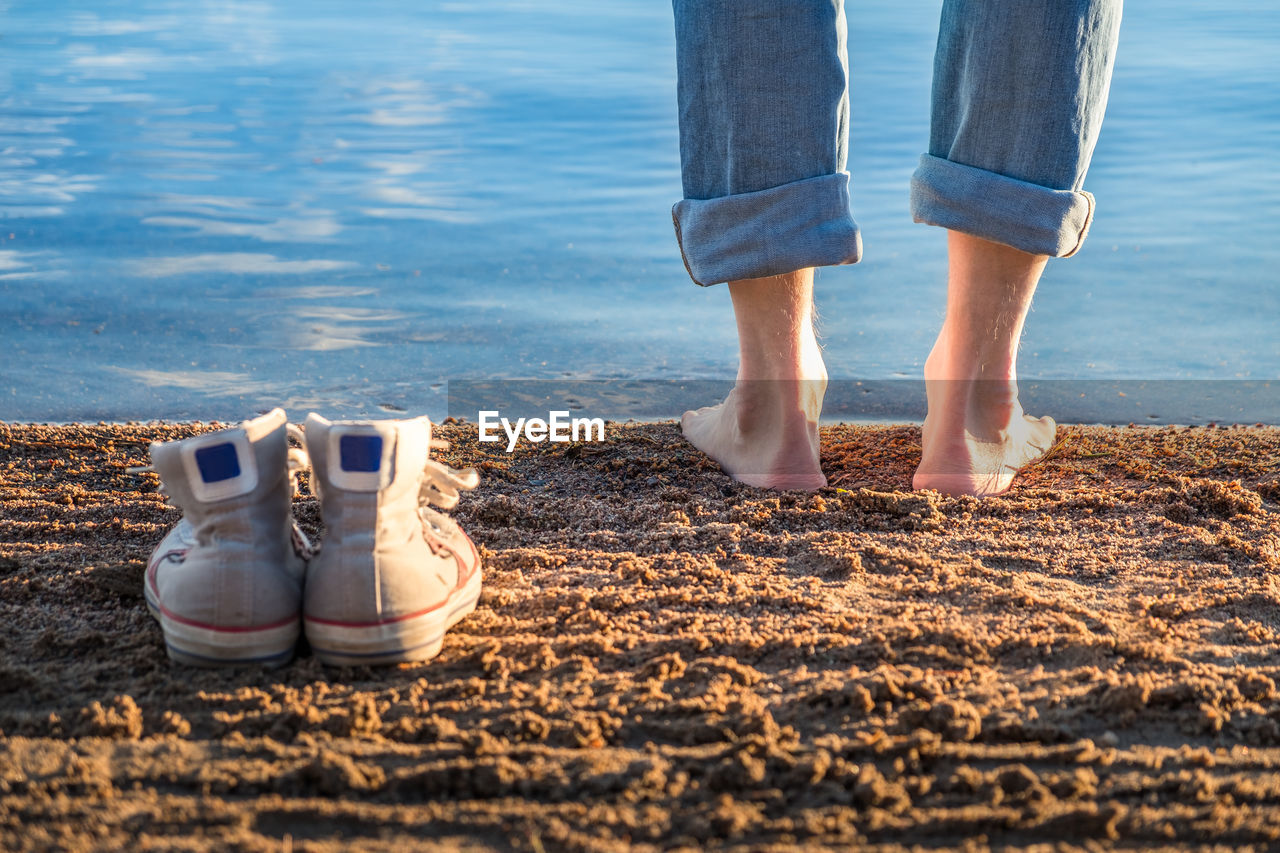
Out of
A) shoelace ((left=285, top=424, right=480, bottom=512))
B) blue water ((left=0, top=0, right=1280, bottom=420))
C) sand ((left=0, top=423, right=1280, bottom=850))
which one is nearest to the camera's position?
sand ((left=0, top=423, right=1280, bottom=850))

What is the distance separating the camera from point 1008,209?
162cm

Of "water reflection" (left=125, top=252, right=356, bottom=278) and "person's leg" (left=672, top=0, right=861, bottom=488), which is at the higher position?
"person's leg" (left=672, top=0, right=861, bottom=488)

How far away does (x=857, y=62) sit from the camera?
27.8 feet

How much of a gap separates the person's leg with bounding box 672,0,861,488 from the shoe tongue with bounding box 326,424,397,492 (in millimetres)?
674

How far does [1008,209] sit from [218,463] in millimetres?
1134

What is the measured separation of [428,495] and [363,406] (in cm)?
97

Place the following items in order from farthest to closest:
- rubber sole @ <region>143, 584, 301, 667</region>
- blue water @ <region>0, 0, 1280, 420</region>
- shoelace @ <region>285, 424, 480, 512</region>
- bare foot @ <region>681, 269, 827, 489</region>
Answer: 1. blue water @ <region>0, 0, 1280, 420</region>
2. bare foot @ <region>681, 269, 827, 489</region>
3. shoelace @ <region>285, 424, 480, 512</region>
4. rubber sole @ <region>143, 584, 301, 667</region>

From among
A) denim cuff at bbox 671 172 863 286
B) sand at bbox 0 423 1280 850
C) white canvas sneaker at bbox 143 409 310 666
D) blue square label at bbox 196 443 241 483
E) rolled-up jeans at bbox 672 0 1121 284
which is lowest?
sand at bbox 0 423 1280 850

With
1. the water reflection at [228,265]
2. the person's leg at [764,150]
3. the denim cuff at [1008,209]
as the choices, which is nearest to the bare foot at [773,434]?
the person's leg at [764,150]

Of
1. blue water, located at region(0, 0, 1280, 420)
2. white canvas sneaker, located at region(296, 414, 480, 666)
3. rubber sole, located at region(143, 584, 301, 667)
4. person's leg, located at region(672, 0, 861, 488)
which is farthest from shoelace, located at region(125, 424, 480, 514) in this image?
blue water, located at region(0, 0, 1280, 420)

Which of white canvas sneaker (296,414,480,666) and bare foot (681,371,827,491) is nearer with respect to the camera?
white canvas sneaker (296,414,480,666)

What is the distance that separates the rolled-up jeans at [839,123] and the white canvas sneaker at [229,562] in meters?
0.78

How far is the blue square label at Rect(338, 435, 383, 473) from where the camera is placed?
1207 mm

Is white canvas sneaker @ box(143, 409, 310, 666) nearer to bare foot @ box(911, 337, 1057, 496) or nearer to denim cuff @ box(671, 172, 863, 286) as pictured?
denim cuff @ box(671, 172, 863, 286)
